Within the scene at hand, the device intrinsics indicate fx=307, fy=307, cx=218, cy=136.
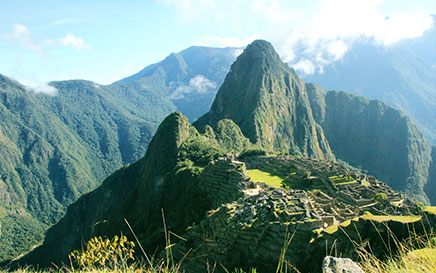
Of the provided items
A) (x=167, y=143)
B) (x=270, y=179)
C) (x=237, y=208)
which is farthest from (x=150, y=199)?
(x=237, y=208)

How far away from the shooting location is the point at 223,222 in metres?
22.0

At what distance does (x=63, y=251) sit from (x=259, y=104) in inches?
4209

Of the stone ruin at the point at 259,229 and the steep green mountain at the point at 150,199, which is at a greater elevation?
the stone ruin at the point at 259,229

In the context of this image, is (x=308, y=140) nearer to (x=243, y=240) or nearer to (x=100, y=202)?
(x=100, y=202)

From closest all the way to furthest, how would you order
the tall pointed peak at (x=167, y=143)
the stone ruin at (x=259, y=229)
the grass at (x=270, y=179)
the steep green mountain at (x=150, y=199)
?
Answer: 1. the stone ruin at (x=259, y=229)
2. the grass at (x=270, y=179)
3. the steep green mountain at (x=150, y=199)
4. the tall pointed peak at (x=167, y=143)

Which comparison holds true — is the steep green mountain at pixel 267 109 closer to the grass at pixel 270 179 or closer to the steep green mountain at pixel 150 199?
the steep green mountain at pixel 150 199

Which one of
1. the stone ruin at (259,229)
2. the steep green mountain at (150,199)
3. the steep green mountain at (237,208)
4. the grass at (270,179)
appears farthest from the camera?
the steep green mountain at (150,199)

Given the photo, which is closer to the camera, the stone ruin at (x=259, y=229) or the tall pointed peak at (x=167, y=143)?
the stone ruin at (x=259, y=229)

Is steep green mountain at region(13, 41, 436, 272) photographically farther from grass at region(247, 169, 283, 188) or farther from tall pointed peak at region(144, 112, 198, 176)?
tall pointed peak at region(144, 112, 198, 176)

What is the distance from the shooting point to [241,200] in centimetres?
2639

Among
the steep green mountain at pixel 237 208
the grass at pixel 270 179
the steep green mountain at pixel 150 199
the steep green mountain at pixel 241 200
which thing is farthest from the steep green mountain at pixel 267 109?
the grass at pixel 270 179

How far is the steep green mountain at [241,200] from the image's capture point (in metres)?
16.7

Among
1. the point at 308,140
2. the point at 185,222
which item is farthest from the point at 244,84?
the point at 185,222

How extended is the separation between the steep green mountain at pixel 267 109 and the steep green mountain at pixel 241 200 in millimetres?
932
